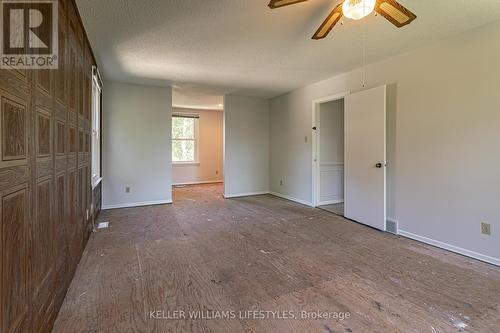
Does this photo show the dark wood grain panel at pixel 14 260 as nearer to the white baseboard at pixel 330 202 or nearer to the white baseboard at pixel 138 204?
the white baseboard at pixel 138 204

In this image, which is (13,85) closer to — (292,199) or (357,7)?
(357,7)

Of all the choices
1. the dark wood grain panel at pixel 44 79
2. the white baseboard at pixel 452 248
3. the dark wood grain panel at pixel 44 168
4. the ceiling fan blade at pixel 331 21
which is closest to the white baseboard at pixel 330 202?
the white baseboard at pixel 452 248

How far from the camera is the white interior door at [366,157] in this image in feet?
11.2

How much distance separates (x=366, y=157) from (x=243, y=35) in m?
2.40

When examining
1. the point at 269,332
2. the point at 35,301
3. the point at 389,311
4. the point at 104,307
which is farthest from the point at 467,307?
the point at 35,301

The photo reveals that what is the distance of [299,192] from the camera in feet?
17.2

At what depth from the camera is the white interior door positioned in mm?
3408

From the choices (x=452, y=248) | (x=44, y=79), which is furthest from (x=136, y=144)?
(x=452, y=248)

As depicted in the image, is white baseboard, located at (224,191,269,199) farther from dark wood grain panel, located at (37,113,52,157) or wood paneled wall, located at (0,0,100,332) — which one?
dark wood grain panel, located at (37,113,52,157)

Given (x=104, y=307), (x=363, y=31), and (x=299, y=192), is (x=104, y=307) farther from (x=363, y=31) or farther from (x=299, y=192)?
(x=299, y=192)

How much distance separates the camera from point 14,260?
1.07 meters

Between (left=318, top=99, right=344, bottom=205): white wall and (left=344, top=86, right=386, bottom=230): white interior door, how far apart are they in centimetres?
97

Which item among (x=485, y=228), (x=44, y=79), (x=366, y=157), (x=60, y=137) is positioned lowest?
(x=485, y=228)

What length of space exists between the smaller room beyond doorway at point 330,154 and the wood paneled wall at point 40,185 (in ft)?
12.9
